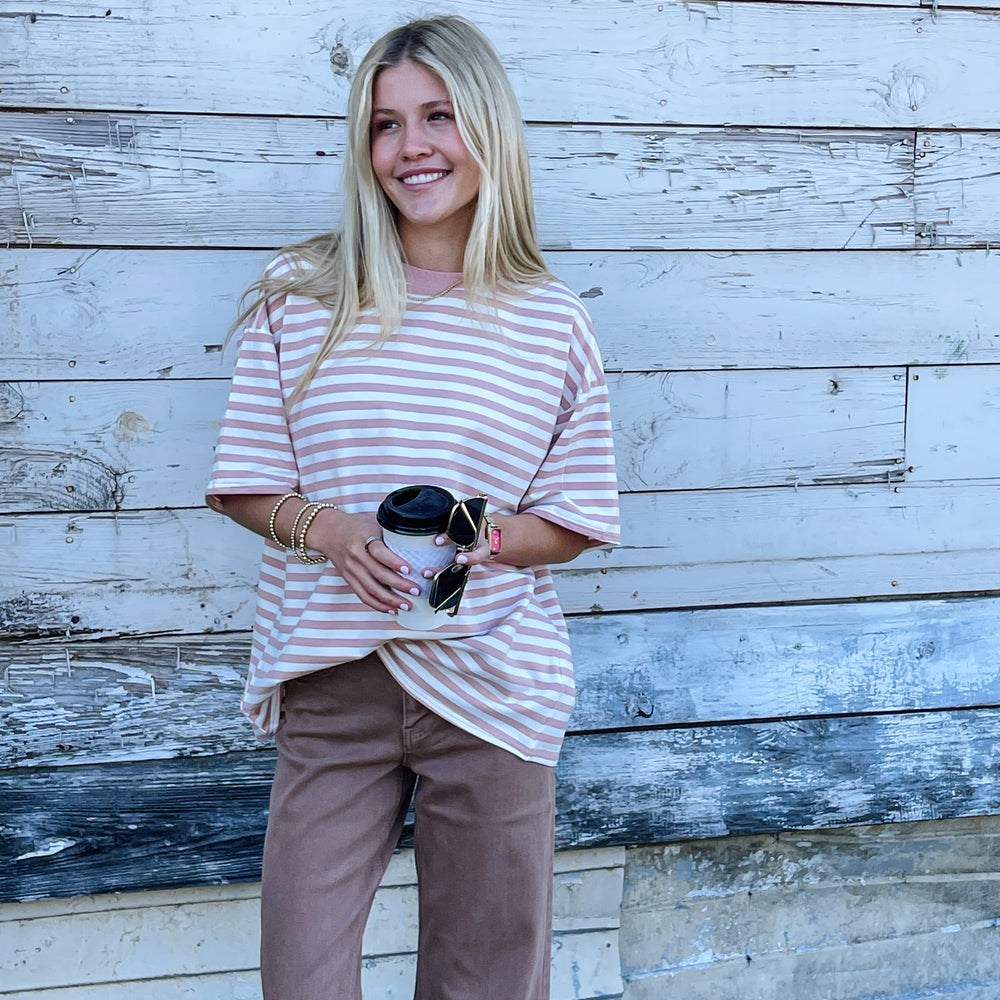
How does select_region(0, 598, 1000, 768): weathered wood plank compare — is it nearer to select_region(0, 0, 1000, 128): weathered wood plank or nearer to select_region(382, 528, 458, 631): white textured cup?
select_region(382, 528, 458, 631): white textured cup

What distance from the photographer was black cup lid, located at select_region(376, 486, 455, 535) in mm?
1340

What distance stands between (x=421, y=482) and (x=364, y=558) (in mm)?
163

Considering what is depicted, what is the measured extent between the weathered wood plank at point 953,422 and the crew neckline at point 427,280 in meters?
1.10

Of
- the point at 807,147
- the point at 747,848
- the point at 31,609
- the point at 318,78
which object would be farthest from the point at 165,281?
the point at 747,848

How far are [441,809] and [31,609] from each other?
0.90 m

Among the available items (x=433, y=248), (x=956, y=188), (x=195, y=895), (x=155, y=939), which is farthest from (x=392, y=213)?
(x=155, y=939)

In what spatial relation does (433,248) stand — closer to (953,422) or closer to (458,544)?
(458,544)

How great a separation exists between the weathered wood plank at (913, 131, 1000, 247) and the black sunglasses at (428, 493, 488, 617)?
132 cm

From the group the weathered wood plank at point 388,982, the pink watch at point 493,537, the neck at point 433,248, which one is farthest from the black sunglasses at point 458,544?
the weathered wood plank at point 388,982

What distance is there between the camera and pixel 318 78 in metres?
1.99

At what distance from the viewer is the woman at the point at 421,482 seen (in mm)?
1543

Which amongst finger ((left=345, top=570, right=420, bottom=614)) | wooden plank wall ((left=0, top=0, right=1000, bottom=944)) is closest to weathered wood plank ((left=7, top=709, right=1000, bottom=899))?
wooden plank wall ((left=0, top=0, right=1000, bottom=944))

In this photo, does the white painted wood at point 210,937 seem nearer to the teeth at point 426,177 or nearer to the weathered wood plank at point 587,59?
the teeth at point 426,177

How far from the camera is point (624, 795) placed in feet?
7.38
